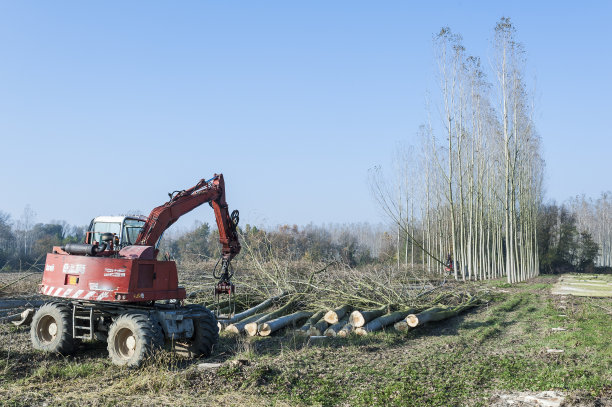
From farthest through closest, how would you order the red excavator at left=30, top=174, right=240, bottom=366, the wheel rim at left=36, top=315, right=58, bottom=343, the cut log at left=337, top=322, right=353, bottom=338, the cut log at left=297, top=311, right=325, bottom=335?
1. the cut log at left=297, top=311, right=325, bottom=335
2. the cut log at left=337, top=322, right=353, bottom=338
3. the wheel rim at left=36, top=315, right=58, bottom=343
4. the red excavator at left=30, top=174, right=240, bottom=366

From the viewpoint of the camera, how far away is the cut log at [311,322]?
1199 cm

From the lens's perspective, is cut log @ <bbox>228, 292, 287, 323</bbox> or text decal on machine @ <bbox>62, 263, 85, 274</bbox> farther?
cut log @ <bbox>228, 292, 287, 323</bbox>

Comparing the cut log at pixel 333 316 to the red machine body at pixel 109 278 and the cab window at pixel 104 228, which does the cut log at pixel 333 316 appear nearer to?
the red machine body at pixel 109 278

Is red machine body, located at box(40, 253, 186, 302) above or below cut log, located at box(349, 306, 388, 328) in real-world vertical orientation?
above

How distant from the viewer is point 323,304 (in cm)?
1428

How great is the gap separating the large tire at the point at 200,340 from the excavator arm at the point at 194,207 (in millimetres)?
1963

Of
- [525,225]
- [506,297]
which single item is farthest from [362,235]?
[506,297]

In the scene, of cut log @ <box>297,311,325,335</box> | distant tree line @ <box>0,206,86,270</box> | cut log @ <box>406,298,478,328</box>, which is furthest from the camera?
distant tree line @ <box>0,206,86,270</box>

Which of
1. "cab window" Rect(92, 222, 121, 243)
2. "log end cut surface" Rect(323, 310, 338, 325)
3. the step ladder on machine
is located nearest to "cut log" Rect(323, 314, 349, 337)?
"log end cut surface" Rect(323, 310, 338, 325)

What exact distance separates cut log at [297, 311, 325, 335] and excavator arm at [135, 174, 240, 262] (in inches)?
90.1

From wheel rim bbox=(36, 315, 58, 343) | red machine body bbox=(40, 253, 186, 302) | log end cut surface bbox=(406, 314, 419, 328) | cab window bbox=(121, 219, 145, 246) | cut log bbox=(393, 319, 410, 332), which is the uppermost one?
cab window bbox=(121, 219, 145, 246)

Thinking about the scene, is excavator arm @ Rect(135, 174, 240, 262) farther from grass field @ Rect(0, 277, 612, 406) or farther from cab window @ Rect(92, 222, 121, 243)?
grass field @ Rect(0, 277, 612, 406)

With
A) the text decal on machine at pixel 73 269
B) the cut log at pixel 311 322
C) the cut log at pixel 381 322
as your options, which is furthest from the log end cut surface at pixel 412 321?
the text decal on machine at pixel 73 269

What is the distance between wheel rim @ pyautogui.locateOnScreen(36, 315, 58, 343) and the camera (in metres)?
10.2
